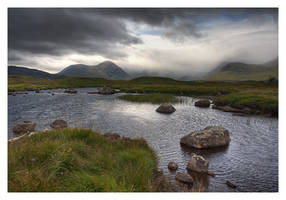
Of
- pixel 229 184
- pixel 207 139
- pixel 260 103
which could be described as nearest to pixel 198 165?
pixel 229 184

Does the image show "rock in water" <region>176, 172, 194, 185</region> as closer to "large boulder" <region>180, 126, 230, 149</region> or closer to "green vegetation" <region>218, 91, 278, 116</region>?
"large boulder" <region>180, 126, 230, 149</region>

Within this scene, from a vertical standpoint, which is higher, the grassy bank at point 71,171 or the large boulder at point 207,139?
the grassy bank at point 71,171

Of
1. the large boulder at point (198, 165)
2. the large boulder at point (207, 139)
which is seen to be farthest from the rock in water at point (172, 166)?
the large boulder at point (207, 139)

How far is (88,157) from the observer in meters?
7.21

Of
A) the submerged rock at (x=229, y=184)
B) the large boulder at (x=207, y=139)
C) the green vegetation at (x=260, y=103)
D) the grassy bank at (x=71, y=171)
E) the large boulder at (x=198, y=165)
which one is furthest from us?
the green vegetation at (x=260, y=103)

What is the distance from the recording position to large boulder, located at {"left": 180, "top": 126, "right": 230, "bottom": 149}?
1325 cm

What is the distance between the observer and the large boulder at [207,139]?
1325 cm

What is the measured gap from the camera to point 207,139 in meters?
13.4

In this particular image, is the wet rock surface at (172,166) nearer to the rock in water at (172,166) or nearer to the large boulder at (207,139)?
the rock in water at (172,166)

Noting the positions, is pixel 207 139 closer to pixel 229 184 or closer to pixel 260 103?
pixel 229 184

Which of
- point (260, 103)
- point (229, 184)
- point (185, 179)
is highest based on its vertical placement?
point (260, 103)

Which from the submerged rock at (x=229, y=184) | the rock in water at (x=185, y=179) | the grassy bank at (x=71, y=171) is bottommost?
the submerged rock at (x=229, y=184)

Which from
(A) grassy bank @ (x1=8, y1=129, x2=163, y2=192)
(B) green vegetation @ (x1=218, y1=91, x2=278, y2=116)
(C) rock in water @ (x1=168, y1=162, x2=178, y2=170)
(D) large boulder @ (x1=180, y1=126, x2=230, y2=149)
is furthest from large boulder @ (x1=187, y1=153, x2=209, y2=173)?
(B) green vegetation @ (x1=218, y1=91, x2=278, y2=116)
